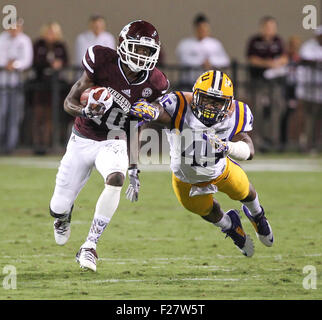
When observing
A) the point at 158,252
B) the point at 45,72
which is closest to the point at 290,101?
the point at 45,72

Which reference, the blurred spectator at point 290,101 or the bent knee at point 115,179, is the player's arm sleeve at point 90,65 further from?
the blurred spectator at point 290,101

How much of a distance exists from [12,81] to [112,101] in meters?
7.62

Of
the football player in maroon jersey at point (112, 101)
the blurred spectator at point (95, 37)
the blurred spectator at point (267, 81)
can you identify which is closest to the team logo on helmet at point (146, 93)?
the football player in maroon jersey at point (112, 101)

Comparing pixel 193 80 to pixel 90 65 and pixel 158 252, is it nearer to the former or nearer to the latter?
pixel 158 252

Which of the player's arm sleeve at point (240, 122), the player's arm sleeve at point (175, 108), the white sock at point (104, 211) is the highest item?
the player's arm sleeve at point (175, 108)

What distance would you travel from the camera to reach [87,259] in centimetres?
550

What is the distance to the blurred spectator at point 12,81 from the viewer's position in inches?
502

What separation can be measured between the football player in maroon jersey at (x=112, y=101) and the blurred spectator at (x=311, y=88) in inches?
318

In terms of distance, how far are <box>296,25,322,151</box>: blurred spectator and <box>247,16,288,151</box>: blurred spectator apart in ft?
1.15

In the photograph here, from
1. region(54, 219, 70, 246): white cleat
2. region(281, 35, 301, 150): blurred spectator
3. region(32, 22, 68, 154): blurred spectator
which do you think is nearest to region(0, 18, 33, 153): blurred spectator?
region(32, 22, 68, 154): blurred spectator

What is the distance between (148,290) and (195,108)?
144 centimetres

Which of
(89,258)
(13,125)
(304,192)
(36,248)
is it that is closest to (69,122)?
(13,125)

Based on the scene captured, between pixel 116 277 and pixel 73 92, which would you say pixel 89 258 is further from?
pixel 73 92

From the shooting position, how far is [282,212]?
841 centimetres
